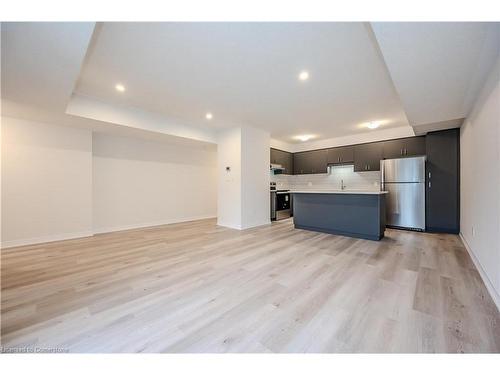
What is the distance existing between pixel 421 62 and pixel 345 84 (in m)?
1.15

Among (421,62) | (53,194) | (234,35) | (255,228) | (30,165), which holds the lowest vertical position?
(255,228)

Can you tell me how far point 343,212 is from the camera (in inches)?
156

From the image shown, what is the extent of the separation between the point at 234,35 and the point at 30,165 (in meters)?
4.28

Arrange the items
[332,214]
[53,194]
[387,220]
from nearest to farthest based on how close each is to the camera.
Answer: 1. [53,194]
2. [332,214]
3. [387,220]

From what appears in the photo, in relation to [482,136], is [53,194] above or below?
below

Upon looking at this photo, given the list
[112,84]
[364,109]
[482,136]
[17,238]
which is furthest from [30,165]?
[482,136]

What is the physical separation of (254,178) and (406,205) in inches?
137

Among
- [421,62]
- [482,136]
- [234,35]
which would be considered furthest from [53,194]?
[482,136]

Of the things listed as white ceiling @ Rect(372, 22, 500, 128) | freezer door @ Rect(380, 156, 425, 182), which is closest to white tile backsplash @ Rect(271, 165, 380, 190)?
freezer door @ Rect(380, 156, 425, 182)

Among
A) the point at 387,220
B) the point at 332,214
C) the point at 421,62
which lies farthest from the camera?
the point at 387,220

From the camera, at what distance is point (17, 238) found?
11.3 ft

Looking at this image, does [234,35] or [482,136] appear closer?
[234,35]

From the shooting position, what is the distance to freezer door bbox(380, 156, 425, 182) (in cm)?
427
